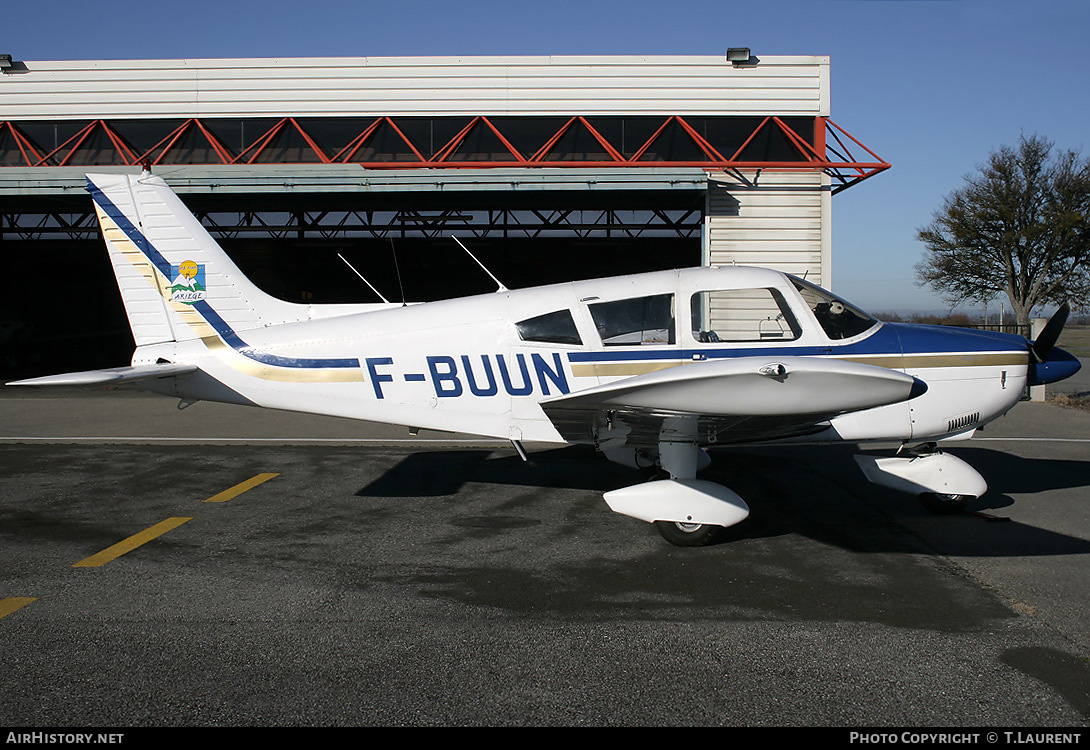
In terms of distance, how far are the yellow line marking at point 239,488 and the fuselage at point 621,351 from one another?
1.66 metres

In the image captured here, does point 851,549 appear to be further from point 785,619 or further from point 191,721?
point 191,721

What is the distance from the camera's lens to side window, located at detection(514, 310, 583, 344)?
582 centimetres

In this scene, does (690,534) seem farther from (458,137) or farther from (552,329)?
(458,137)

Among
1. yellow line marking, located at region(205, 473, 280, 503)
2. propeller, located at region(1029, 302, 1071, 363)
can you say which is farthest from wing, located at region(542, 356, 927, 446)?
yellow line marking, located at region(205, 473, 280, 503)

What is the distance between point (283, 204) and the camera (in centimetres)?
1652

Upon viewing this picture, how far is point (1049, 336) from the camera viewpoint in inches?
233

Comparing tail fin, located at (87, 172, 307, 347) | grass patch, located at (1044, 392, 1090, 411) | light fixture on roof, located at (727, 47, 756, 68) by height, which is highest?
light fixture on roof, located at (727, 47, 756, 68)

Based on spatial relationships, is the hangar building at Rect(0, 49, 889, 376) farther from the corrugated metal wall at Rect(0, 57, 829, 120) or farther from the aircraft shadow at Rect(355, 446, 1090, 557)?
the aircraft shadow at Rect(355, 446, 1090, 557)

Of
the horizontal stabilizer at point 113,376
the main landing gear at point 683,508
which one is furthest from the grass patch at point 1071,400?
the horizontal stabilizer at point 113,376

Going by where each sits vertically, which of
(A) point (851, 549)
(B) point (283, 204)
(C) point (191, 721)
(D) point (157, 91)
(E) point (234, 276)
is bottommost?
(A) point (851, 549)

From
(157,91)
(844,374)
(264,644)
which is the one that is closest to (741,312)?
(844,374)

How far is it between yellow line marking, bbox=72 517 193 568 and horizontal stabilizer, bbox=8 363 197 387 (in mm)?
1210

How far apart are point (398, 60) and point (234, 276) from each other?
36.4ft

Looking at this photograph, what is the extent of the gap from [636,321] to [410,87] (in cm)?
1247
